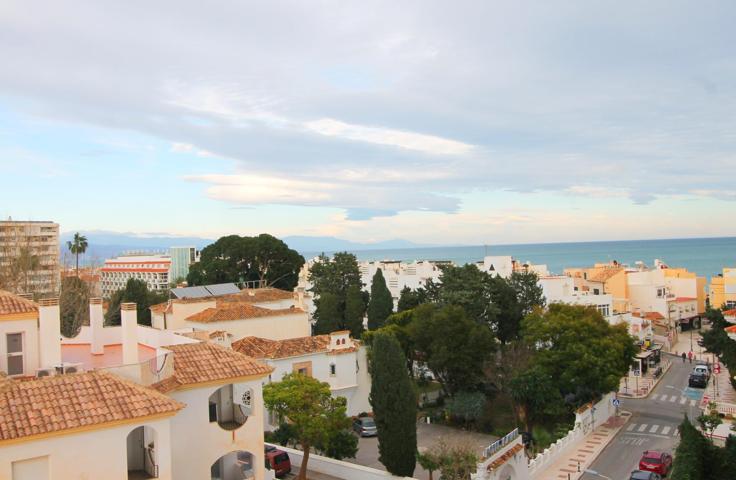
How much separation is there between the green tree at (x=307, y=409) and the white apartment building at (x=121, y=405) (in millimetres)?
3187

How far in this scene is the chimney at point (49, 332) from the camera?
1467 cm

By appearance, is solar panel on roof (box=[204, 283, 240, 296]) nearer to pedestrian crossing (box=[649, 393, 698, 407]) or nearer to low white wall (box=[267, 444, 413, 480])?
low white wall (box=[267, 444, 413, 480])

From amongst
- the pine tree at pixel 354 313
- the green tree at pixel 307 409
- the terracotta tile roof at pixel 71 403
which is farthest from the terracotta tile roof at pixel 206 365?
the pine tree at pixel 354 313

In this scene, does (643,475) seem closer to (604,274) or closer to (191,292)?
(191,292)

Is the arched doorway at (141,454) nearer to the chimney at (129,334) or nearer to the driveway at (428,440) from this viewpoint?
the chimney at (129,334)

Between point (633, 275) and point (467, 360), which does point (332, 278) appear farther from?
point (633, 275)

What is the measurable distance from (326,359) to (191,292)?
21907mm

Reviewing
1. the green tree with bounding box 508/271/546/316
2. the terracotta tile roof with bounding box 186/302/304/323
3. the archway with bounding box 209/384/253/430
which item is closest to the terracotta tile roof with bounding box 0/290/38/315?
the archway with bounding box 209/384/253/430

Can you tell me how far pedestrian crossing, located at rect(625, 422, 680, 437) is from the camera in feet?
99.2

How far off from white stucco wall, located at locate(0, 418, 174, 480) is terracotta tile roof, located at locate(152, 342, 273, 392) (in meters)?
2.16

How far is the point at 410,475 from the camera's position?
21.8m

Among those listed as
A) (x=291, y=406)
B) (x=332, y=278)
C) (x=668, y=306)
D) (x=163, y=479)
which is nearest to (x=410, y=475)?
(x=291, y=406)

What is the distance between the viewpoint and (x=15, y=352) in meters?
15.0

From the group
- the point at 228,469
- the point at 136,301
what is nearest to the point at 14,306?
the point at 228,469
